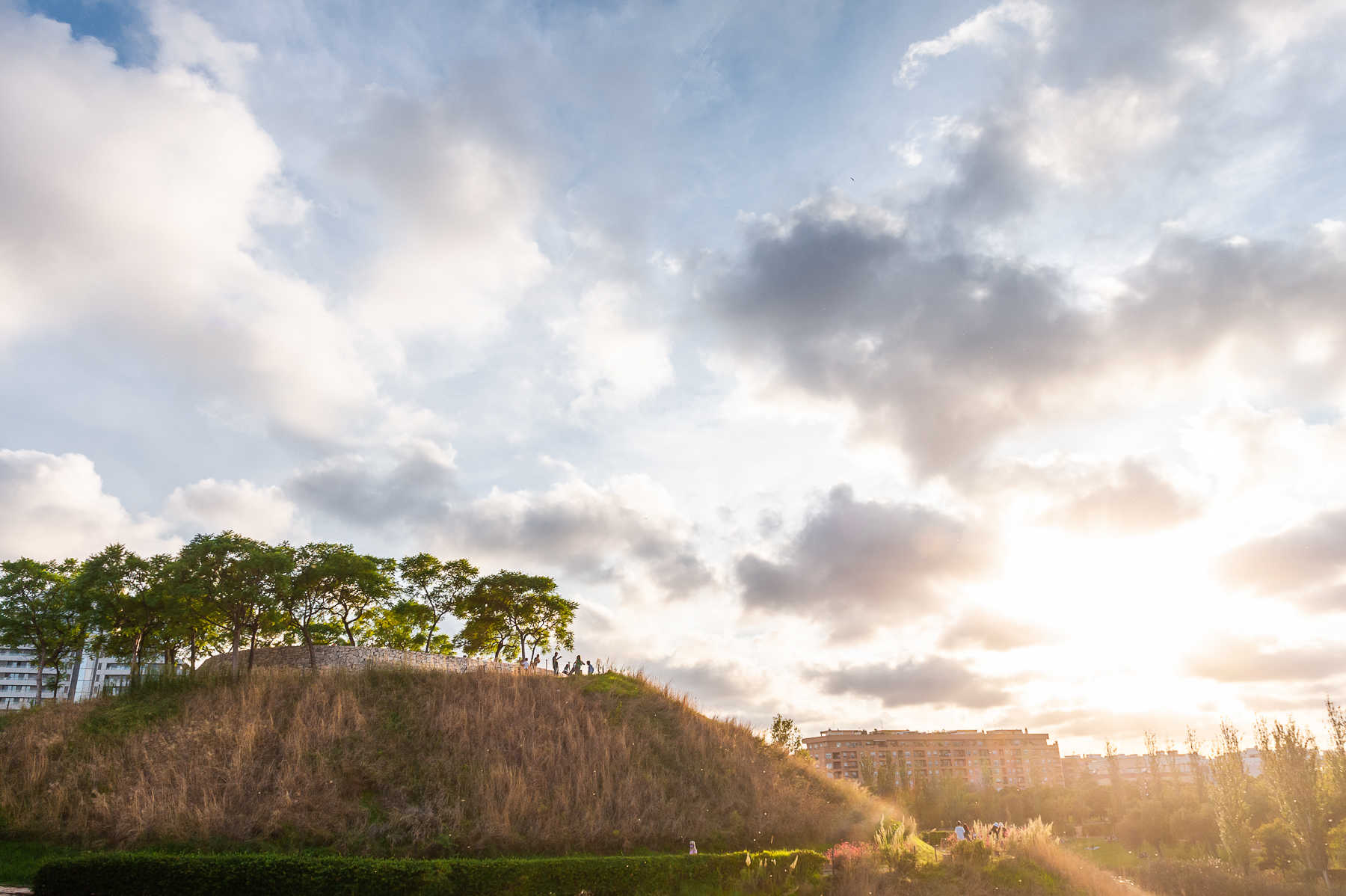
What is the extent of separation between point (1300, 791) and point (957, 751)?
139915 mm

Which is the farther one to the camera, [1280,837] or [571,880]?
[1280,837]

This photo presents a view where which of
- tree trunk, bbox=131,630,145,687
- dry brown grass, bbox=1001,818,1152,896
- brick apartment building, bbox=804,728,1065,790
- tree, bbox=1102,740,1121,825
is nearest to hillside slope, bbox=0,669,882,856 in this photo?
tree trunk, bbox=131,630,145,687

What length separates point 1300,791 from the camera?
36438mm

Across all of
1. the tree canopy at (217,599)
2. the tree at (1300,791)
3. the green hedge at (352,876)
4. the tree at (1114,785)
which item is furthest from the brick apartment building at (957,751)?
the green hedge at (352,876)

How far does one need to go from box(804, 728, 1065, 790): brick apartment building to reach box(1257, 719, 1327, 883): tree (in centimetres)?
12406

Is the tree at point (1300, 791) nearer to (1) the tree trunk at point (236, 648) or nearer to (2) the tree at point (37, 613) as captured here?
(1) the tree trunk at point (236, 648)

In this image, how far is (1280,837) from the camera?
1626 inches

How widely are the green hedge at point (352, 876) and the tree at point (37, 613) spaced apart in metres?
26.1

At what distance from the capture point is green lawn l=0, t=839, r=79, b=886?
15.3m

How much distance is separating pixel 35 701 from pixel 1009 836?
32.7 meters

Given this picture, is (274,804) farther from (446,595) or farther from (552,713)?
(446,595)

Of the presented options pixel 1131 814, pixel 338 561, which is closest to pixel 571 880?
pixel 338 561

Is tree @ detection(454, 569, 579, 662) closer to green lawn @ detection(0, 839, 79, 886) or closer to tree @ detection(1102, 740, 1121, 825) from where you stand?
green lawn @ detection(0, 839, 79, 886)

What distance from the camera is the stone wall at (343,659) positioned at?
30.3 meters
